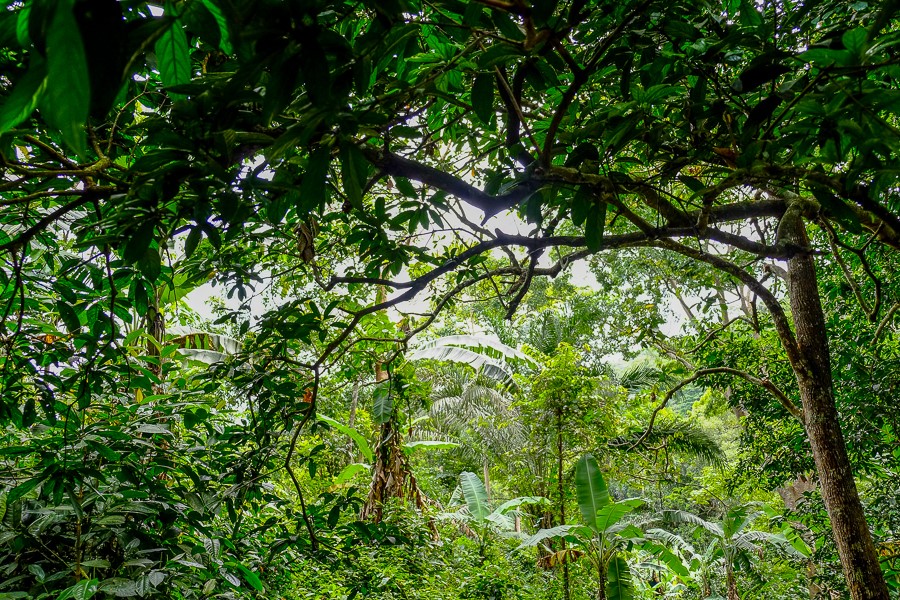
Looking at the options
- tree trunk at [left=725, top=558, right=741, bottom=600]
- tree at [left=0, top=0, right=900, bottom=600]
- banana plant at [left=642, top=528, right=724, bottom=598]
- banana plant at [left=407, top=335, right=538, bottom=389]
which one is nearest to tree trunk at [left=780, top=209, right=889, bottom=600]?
tree at [left=0, top=0, right=900, bottom=600]

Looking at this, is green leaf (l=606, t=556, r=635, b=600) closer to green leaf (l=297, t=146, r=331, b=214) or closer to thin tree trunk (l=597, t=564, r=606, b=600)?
thin tree trunk (l=597, t=564, r=606, b=600)

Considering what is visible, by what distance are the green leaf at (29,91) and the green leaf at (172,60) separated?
0.93ft

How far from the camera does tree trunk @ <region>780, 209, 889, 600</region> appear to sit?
242 cm

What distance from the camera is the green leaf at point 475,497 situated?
576 centimetres

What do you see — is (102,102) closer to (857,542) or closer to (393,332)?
(393,332)

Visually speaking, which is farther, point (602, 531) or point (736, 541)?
point (736, 541)

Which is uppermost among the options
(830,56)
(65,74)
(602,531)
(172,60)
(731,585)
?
(830,56)

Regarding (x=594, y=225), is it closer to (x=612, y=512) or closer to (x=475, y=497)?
(x=612, y=512)

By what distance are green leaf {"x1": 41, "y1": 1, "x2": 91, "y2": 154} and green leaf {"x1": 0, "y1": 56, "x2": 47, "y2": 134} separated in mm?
27

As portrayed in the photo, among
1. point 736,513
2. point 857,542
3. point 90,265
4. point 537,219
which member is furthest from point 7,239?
point 736,513

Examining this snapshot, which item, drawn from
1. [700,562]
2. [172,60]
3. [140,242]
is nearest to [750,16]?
[172,60]

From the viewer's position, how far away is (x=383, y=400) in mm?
2494

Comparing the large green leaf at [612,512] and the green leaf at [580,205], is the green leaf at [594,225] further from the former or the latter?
the large green leaf at [612,512]

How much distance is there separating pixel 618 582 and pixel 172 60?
4.64m
